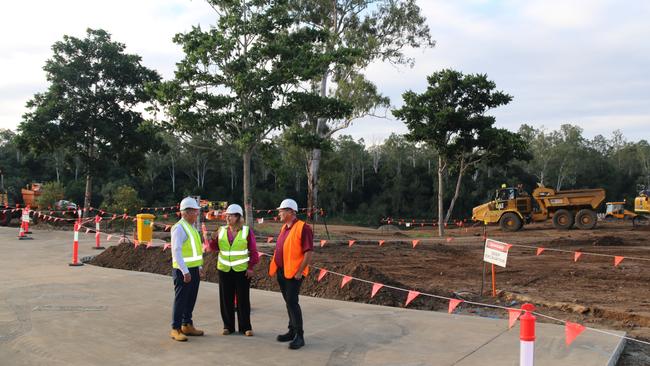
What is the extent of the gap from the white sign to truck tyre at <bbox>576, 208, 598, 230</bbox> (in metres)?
22.1

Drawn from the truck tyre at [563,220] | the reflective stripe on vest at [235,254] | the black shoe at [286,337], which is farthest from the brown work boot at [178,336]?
the truck tyre at [563,220]

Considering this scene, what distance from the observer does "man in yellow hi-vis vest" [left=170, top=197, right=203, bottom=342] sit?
6035 millimetres

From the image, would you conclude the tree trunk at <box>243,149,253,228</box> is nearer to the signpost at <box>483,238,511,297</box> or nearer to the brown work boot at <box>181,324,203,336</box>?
the signpost at <box>483,238,511,297</box>

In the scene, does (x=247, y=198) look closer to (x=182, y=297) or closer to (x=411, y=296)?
(x=411, y=296)

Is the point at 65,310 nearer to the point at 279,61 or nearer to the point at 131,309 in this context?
the point at 131,309

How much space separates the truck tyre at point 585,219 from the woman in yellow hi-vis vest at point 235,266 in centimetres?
2627

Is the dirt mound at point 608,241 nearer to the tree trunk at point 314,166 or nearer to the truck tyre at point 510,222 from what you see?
the truck tyre at point 510,222

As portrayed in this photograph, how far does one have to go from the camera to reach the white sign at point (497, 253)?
8.56m

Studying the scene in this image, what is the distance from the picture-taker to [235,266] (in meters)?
6.24

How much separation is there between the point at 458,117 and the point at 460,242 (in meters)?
8.14

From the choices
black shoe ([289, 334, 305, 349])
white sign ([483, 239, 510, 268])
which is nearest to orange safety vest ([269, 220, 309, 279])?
black shoe ([289, 334, 305, 349])

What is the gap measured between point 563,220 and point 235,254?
26.1 m

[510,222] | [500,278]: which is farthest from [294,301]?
[510,222]

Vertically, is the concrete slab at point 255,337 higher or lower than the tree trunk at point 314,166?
lower
